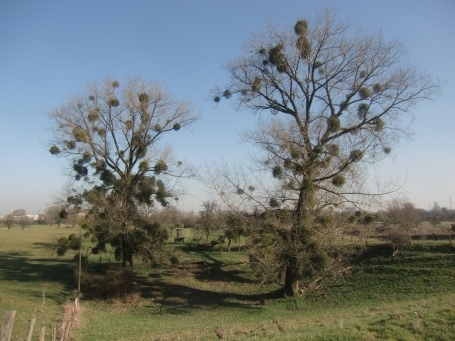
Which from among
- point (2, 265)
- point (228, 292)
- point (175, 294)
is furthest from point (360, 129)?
point (2, 265)

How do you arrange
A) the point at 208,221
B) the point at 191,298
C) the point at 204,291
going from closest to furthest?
1. the point at 191,298
2. the point at 204,291
3. the point at 208,221

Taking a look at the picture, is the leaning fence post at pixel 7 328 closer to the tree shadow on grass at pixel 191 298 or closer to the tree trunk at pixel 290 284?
the tree shadow on grass at pixel 191 298

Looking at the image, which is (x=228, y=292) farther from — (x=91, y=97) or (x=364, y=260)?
(x=91, y=97)

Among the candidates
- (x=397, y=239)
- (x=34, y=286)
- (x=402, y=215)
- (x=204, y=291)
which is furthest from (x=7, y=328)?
(x=402, y=215)

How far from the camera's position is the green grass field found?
9447mm

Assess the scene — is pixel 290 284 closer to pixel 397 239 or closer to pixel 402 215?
pixel 397 239

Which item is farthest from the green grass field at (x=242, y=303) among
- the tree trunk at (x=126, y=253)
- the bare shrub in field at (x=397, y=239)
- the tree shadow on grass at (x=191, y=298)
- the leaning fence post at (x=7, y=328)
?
the leaning fence post at (x=7, y=328)

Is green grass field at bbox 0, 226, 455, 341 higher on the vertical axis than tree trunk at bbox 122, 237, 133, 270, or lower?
lower

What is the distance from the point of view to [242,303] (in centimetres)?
1944

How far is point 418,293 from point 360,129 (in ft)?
27.5

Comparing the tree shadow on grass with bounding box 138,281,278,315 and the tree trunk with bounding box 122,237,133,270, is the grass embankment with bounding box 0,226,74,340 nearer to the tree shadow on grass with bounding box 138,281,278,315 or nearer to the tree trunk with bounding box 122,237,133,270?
the tree trunk with bounding box 122,237,133,270

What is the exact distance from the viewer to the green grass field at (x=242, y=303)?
945cm

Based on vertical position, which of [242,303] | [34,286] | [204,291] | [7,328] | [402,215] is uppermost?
[402,215]

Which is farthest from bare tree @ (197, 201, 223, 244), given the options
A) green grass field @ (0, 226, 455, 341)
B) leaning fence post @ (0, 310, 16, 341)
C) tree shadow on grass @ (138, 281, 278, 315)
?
leaning fence post @ (0, 310, 16, 341)
